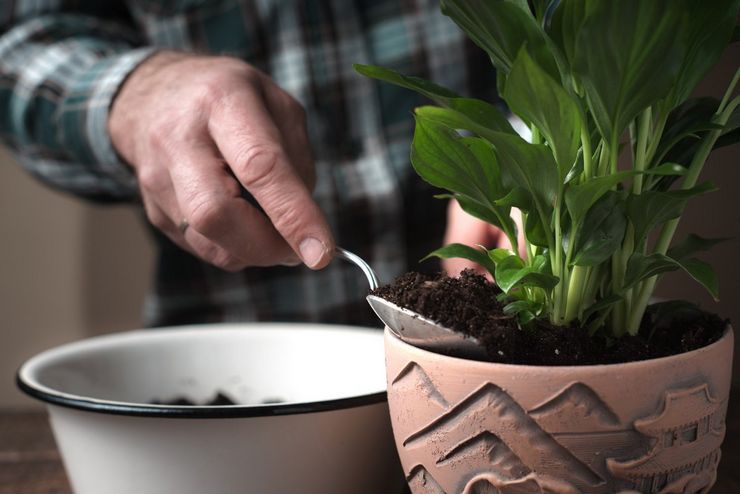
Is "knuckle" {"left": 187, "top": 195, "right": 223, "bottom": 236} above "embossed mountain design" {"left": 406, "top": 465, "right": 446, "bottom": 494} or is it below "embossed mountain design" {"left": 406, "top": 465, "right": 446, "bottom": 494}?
above

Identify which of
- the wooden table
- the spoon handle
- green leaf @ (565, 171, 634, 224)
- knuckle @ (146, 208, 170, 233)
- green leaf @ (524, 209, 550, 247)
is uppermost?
green leaf @ (565, 171, 634, 224)

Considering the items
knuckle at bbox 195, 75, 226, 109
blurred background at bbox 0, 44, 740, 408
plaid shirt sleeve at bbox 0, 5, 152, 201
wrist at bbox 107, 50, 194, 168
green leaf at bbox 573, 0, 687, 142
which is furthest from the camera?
blurred background at bbox 0, 44, 740, 408

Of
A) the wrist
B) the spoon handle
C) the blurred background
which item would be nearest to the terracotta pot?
the spoon handle

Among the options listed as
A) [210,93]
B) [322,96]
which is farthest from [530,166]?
[322,96]

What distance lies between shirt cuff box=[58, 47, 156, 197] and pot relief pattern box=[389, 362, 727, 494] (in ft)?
1.56

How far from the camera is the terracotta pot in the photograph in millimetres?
342

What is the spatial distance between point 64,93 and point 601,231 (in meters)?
0.63

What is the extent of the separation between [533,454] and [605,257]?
0.29 ft

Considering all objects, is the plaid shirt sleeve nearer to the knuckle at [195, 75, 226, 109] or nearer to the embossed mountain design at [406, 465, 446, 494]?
the knuckle at [195, 75, 226, 109]

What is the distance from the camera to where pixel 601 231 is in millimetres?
368

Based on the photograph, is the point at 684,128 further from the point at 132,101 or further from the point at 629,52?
the point at 132,101

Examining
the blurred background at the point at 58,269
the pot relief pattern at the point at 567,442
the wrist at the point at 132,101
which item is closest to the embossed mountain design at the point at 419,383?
the pot relief pattern at the point at 567,442

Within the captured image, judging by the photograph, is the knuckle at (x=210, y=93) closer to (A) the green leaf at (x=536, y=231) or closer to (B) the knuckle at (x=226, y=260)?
(B) the knuckle at (x=226, y=260)

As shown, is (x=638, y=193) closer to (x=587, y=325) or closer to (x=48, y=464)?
(x=587, y=325)
